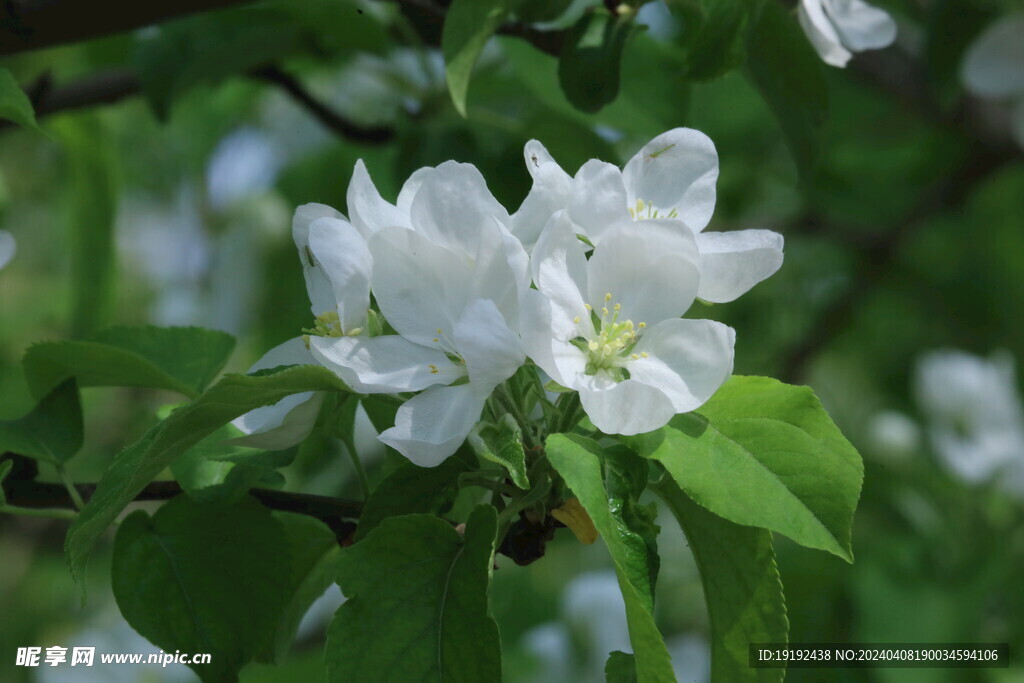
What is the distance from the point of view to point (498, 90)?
6.74 feet

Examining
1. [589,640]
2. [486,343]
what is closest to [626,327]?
[486,343]

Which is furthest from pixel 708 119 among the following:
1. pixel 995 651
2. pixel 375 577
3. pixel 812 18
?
pixel 375 577

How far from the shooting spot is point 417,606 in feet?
2.85

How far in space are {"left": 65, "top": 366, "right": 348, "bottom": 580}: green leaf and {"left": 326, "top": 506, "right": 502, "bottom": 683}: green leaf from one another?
146 mm

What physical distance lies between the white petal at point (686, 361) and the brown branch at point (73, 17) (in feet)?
2.56

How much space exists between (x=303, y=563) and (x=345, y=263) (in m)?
0.41

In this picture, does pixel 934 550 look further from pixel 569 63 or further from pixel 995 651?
pixel 569 63

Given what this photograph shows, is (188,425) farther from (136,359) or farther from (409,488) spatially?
(136,359)

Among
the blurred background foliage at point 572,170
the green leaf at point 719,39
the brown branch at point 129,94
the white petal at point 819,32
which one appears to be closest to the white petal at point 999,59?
the blurred background foliage at point 572,170

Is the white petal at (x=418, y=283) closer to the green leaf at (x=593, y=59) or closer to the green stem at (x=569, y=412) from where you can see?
the green stem at (x=569, y=412)

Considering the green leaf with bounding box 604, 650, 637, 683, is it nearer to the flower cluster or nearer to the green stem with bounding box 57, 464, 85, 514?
the flower cluster

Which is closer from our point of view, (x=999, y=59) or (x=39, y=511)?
(x=39, y=511)

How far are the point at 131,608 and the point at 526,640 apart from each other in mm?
1487

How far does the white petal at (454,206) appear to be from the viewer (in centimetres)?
88
